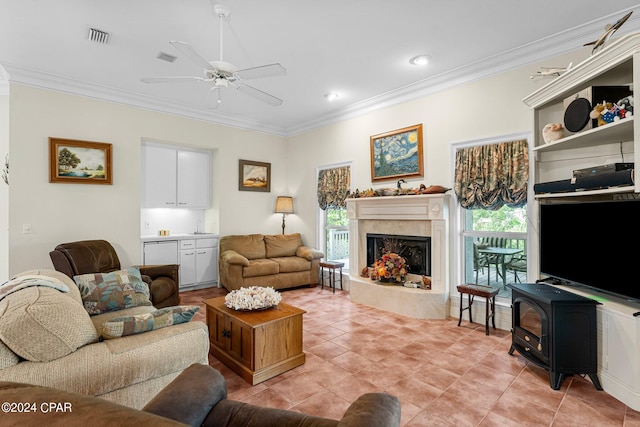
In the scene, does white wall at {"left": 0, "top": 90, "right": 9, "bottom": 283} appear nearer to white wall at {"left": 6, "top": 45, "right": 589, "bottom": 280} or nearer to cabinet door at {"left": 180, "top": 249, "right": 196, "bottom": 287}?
white wall at {"left": 6, "top": 45, "right": 589, "bottom": 280}

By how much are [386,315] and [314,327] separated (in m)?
1.01

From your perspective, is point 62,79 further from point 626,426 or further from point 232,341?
point 626,426

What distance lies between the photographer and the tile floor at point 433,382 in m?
2.09

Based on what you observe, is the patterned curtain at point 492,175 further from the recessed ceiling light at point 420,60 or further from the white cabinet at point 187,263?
the white cabinet at point 187,263

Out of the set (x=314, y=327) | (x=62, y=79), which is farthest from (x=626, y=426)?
(x=62, y=79)

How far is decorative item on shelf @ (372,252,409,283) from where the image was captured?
14.2 ft

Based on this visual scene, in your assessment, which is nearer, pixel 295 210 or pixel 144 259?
pixel 144 259

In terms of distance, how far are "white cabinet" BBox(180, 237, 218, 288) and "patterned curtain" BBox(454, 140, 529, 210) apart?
13.7 feet

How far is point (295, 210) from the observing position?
6.54 metres

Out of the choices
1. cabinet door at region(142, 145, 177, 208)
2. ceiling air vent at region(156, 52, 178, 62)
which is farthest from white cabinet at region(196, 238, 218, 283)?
ceiling air vent at region(156, 52, 178, 62)

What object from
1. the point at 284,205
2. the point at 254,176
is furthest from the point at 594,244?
the point at 254,176

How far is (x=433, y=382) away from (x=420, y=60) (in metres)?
3.33

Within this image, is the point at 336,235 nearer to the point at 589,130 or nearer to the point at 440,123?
the point at 440,123

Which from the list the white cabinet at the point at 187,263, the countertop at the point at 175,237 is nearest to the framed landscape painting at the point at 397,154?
the countertop at the point at 175,237
